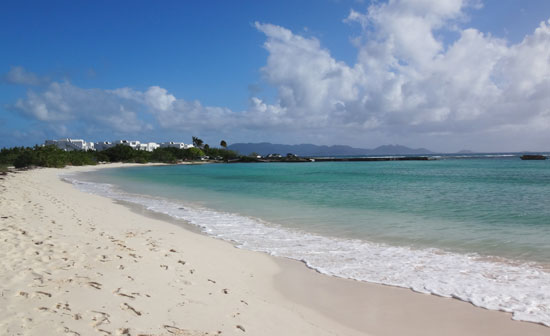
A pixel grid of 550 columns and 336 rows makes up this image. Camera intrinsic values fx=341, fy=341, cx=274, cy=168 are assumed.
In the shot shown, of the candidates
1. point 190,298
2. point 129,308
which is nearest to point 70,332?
point 129,308

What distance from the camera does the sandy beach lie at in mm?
3861

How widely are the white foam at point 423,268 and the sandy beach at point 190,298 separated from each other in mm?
363

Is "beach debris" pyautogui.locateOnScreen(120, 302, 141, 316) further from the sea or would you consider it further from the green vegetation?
the green vegetation

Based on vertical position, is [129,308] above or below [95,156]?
below

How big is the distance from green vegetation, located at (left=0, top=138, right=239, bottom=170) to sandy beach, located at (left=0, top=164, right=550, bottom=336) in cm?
3996

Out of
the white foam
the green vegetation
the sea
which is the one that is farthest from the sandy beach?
the green vegetation

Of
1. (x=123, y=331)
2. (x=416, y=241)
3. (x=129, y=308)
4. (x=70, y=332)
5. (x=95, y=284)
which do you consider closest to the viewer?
(x=70, y=332)

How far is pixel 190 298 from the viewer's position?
4.72 m

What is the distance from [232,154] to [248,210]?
388 feet

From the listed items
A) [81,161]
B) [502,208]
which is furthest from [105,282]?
[81,161]

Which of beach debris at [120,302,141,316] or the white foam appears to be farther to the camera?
the white foam

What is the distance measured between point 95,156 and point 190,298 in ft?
321

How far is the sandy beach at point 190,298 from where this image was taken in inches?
152

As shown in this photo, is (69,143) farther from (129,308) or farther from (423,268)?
(423,268)
